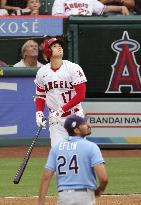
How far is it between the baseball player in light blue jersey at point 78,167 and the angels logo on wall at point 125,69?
319 inches

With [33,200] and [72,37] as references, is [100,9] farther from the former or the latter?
[33,200]

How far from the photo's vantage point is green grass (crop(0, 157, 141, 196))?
11266 millimetres

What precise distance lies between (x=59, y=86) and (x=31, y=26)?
4892 mm

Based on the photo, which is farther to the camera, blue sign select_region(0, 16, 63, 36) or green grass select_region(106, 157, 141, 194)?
blue sign select_region(0, 16, 63, 36)

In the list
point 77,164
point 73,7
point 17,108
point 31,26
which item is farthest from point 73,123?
point 73,7

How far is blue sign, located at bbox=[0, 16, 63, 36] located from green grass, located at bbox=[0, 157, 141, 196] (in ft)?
8.01

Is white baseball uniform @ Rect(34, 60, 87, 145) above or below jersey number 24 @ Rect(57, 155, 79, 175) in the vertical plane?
below

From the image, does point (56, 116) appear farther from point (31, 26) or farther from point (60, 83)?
point (31, 26)

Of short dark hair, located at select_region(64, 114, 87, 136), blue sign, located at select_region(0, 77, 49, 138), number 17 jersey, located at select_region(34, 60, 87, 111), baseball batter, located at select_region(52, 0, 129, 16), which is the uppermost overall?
short dark hair, located at select_region(64, 114, 87, 136)

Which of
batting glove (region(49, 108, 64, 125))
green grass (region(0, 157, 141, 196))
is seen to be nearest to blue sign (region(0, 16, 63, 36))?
green grass (region(0, 157, 141, 196))

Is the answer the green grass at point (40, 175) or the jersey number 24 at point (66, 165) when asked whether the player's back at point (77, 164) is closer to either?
the jersey number 24 at point (66, 165)

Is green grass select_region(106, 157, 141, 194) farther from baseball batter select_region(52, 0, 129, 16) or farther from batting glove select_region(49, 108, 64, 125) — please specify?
baseball batter select_region(52, 0, 129, 16)

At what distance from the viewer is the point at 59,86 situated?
420 inches

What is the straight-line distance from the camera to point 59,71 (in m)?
10.7
